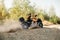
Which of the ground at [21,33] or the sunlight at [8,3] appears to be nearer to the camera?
the ground at [21,33]

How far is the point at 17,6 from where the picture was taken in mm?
1851

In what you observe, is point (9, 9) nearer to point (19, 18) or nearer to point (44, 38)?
point (19, 18)

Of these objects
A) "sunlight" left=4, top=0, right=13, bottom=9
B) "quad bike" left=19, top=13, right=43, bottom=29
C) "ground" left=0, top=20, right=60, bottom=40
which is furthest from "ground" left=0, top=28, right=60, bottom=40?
"sunlight" left=4, top=0, right=13, bottom=9

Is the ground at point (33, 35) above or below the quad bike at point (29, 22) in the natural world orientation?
below

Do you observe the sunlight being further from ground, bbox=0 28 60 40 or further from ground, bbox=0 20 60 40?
ground, bbox=0 28 60 40

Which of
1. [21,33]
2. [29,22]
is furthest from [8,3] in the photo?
[21,33]

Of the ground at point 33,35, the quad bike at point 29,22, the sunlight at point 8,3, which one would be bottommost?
the ground at point 33,35

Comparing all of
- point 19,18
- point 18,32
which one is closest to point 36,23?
point 19,18

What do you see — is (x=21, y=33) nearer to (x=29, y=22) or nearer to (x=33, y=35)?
(x=33, y=35)

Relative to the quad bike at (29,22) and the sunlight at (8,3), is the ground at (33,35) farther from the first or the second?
the sunlight at (8,3)

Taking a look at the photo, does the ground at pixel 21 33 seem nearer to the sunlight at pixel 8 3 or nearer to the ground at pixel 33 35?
the ground at pixel 33 35

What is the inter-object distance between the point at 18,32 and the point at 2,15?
1.04 ft

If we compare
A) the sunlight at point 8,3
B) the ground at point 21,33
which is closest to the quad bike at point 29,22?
the ground at point 21,33

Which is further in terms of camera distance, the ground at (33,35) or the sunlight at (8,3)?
the sunlight at (8,3)
